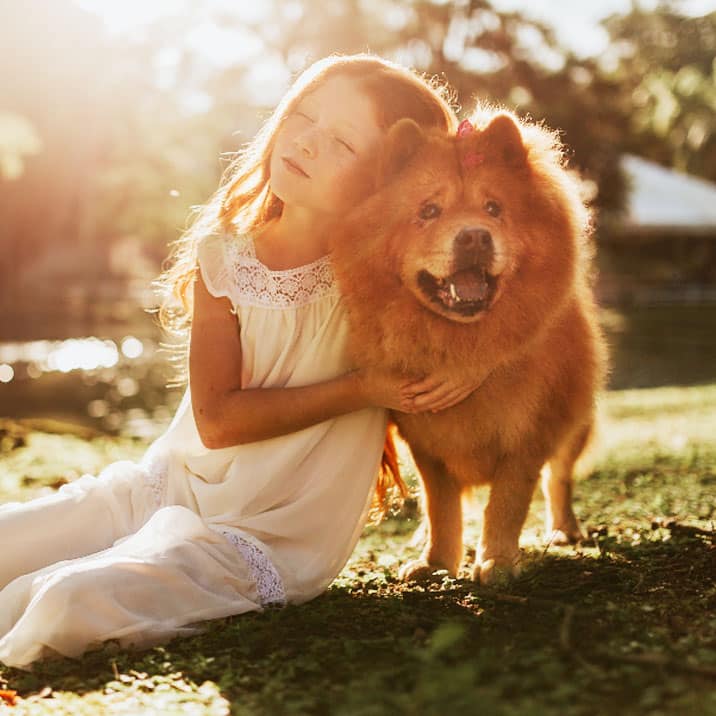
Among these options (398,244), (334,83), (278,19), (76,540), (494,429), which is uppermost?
(278,19)

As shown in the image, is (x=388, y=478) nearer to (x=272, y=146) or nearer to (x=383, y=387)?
(x=383, y=387)

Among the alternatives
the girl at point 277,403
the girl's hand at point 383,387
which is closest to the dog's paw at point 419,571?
the girl at point 277,403

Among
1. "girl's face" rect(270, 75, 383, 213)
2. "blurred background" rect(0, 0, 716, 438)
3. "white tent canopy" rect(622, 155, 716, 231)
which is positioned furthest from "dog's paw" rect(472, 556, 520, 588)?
"white tent canopy" rect(622, 155, 716, 231)

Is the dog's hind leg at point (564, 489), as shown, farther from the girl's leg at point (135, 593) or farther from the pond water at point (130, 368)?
the pond water at point (130, 368)

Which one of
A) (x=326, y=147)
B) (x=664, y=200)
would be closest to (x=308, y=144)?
(x=326, y=147)

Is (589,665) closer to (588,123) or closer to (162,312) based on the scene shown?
(162,312)

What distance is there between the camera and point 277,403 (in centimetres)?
338

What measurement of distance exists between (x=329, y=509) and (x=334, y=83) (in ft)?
4.80

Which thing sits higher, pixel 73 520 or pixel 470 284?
pixel 470 284

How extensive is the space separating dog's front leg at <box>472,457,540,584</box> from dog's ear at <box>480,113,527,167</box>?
1.04 m

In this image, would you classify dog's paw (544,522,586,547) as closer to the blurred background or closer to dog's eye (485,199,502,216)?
dog's eye (485,199,502,216)

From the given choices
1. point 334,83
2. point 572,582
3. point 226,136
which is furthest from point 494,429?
point 226,136

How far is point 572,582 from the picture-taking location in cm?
340

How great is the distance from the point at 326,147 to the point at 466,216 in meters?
0.57
